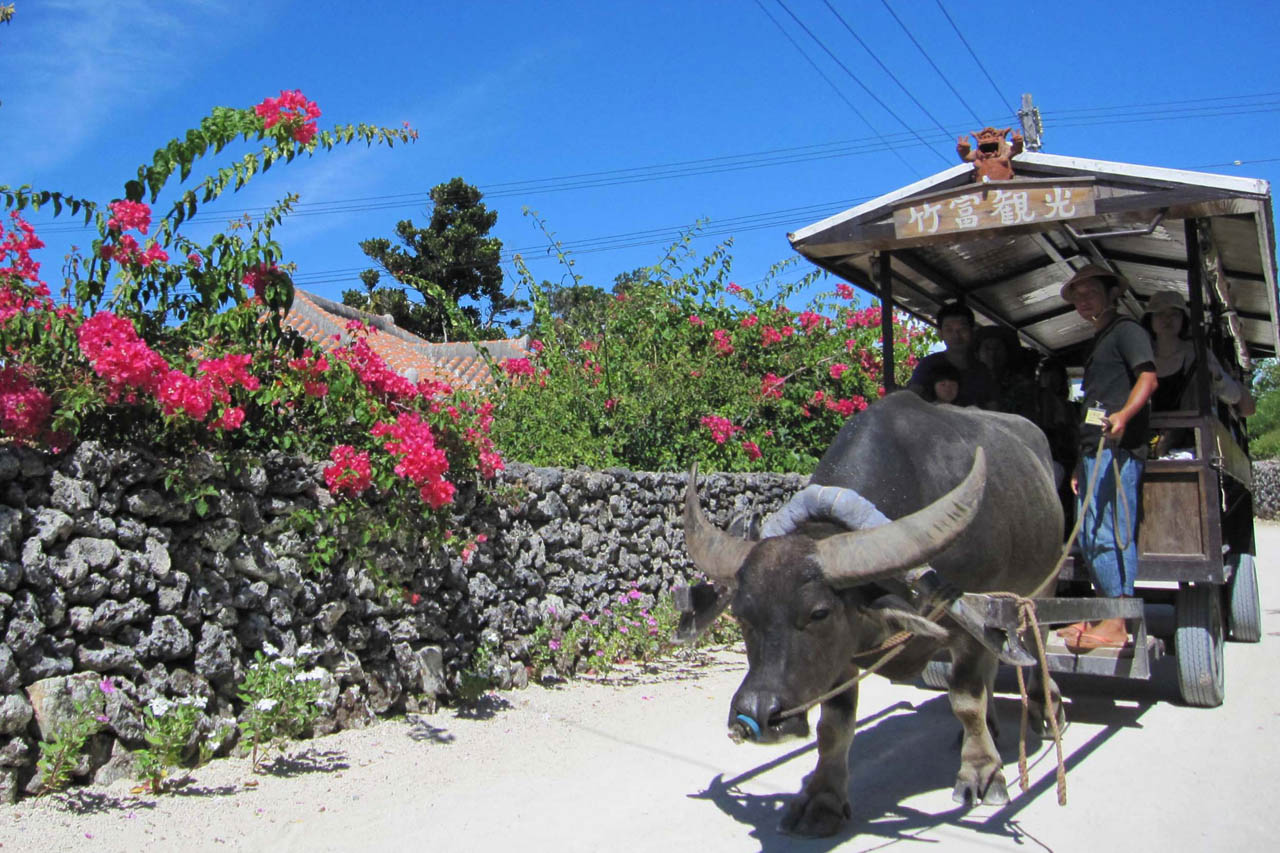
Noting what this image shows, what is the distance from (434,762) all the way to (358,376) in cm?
205

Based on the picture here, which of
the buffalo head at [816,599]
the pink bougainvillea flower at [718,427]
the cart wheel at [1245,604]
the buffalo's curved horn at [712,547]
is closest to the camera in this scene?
the buffalo head at [816,599]

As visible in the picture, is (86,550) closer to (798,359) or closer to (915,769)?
(915,769)

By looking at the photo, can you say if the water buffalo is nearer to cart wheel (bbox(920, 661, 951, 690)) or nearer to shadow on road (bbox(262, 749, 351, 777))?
cart wheel (bbox(920, 661, 951, 690))

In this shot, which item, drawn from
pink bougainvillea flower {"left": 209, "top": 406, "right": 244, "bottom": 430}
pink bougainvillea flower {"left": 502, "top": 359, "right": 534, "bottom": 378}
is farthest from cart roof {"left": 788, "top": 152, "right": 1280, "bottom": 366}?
pink bougainvillea flower {"left": 502, "top": 359, "right": 534, "bottom": 378}

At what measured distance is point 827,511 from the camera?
11.8 ft

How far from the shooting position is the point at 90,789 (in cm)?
418

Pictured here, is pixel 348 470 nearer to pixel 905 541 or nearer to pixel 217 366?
pixel 217 366

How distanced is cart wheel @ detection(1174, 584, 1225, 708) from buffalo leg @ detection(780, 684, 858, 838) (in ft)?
9.24

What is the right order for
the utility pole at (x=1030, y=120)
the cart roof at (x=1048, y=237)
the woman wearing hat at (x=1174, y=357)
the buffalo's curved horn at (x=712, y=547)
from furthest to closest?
the utility pole at (x=1030, y=120) < the woman wearing hat at (x=1174, y=357) < the cart roof at (x=1048, y=237) < the buffalo's curved horn at (x=712, y=547)

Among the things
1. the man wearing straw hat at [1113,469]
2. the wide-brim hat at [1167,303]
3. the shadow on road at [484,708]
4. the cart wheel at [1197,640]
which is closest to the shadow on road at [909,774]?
the cart wheel at [1197,640]

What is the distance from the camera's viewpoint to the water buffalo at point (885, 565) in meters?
3.19

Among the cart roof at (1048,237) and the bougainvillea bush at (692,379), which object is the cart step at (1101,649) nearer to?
the cart roof at (1048,237)

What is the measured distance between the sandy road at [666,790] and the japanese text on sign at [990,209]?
8.62ft

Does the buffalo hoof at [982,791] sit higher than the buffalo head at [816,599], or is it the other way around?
the buffalo head at [816,599]
